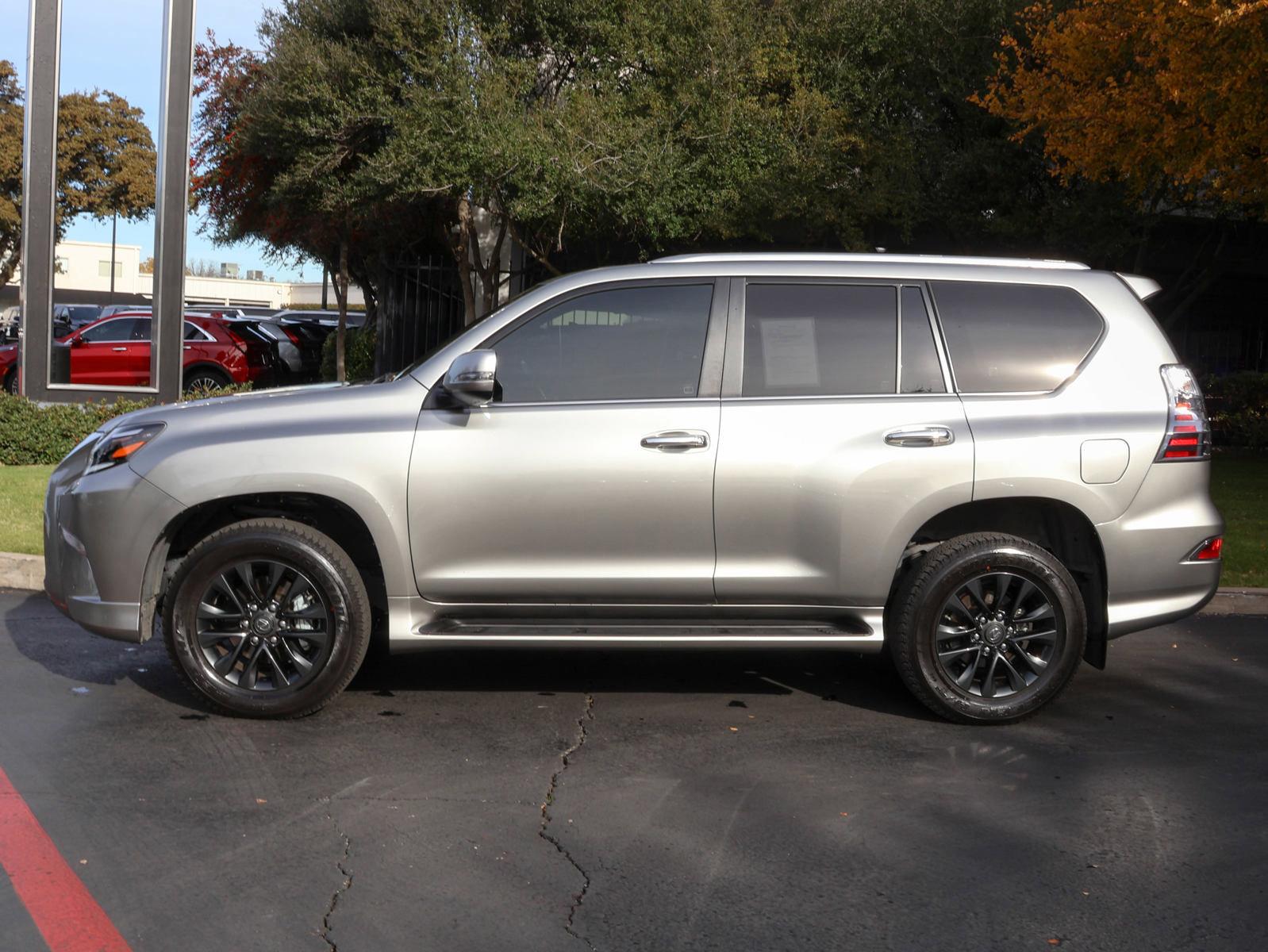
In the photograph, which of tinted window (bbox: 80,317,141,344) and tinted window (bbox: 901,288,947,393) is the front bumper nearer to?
tinted window (bbox: 901,288,947,393)

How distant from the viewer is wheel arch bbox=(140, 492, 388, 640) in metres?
5.54

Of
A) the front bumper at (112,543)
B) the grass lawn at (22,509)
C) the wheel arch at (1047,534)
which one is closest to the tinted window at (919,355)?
the wheel arch at (1047,534)

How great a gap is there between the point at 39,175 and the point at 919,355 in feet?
37.9

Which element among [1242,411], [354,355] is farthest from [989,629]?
[354,355]

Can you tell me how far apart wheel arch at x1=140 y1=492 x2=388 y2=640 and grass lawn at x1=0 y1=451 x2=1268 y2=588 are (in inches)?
132

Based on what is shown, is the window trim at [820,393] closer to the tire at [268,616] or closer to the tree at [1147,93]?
the tire at [268,616]

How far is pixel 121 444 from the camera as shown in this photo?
5.53 metres

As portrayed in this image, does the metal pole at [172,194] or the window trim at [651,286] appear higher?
the metal pole at [172,194]

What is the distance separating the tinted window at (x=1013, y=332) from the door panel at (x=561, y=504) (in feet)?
3.80

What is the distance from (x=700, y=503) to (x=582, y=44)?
47.4 ft

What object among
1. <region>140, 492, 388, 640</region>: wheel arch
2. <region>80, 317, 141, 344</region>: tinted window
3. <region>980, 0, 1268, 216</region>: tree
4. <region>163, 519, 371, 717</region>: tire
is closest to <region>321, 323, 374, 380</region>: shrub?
<region>80, 317, 141, 344</region>: tinted window

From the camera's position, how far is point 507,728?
5523mm

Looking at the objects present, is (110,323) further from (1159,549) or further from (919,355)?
(1159,549)

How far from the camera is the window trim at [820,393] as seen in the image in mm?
5555
